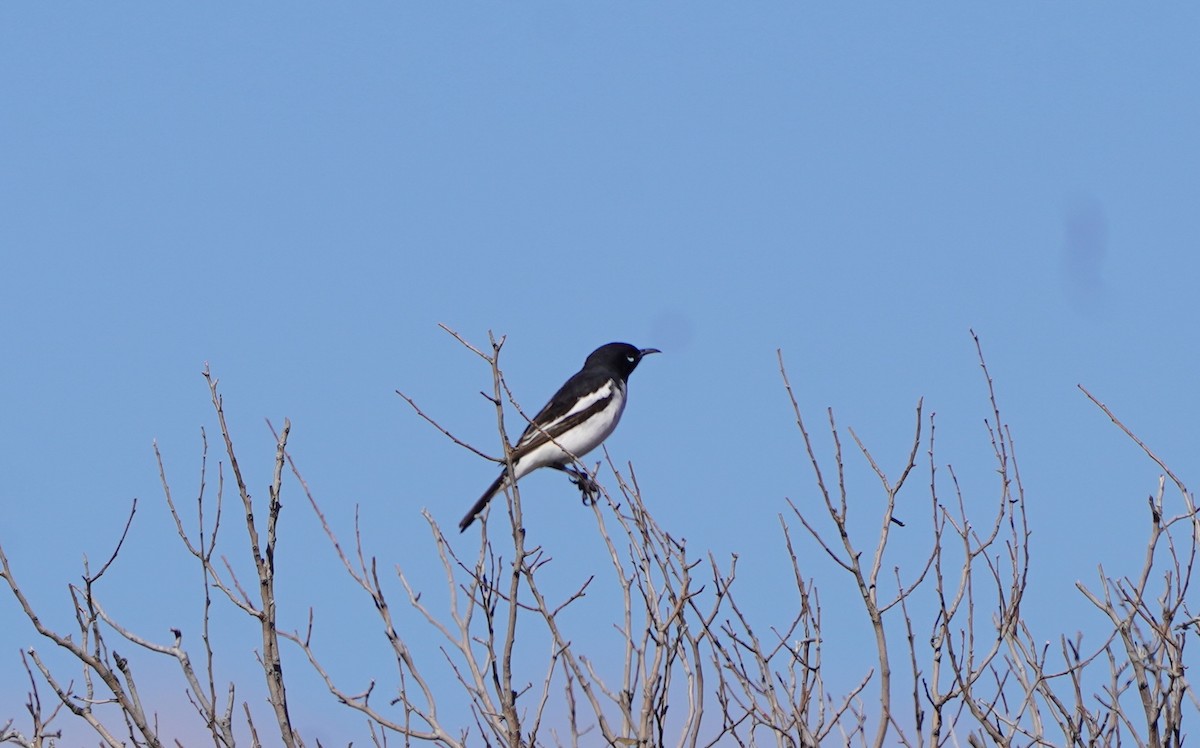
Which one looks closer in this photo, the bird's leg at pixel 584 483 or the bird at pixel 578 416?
the bird's leg at pixel 584 483

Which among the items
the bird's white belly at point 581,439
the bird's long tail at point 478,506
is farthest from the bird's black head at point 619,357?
the bird's long tail at point 478,506

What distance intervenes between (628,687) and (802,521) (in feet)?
2.88

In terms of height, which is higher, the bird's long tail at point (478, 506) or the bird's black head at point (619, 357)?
the bird's black head at point (619, 357)

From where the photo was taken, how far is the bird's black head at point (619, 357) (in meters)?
13.7

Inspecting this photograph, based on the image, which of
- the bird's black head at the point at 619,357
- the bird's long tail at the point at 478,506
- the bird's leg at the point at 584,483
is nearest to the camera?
the bird's leg at the point at 584,483

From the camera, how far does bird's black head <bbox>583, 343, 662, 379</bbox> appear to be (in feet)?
44.9

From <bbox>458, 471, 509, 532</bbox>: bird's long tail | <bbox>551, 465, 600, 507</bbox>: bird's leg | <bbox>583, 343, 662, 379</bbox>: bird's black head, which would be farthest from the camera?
<bbox>583, 343, 662, 379</bbox>: bird's black head

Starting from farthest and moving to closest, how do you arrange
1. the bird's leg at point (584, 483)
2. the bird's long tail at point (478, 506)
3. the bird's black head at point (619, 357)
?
the bird's black head at point (619, 357), the bird's long tail at point (478, 506), the bird's leg at point (584, 483)

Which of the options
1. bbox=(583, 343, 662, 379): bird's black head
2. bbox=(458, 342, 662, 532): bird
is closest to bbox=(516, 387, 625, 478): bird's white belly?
bbox=(458, 342, 662, 532): bird

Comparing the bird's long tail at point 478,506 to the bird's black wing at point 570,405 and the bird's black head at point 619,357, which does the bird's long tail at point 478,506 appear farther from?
the bird's black head at point 619,357

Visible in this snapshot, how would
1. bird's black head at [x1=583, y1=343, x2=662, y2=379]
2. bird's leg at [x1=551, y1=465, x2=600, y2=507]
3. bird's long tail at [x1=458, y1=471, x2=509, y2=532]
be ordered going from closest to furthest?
1. bird's leg at [x1=551, y1=465, x2=600, y2=507]
2. bird's long tail at [x1=458, y1=471, x2=509, y2=532]
3. bird's black head at [x1=583, y1=343, x2=662, y2=379]

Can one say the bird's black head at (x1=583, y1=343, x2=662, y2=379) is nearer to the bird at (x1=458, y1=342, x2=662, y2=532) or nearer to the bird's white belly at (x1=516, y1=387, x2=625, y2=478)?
the bird at (x1=458, y1=342, x2=662, y2=532)

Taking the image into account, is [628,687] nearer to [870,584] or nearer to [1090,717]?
[870,584]

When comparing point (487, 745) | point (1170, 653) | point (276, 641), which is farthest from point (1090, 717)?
point (276, 641)
